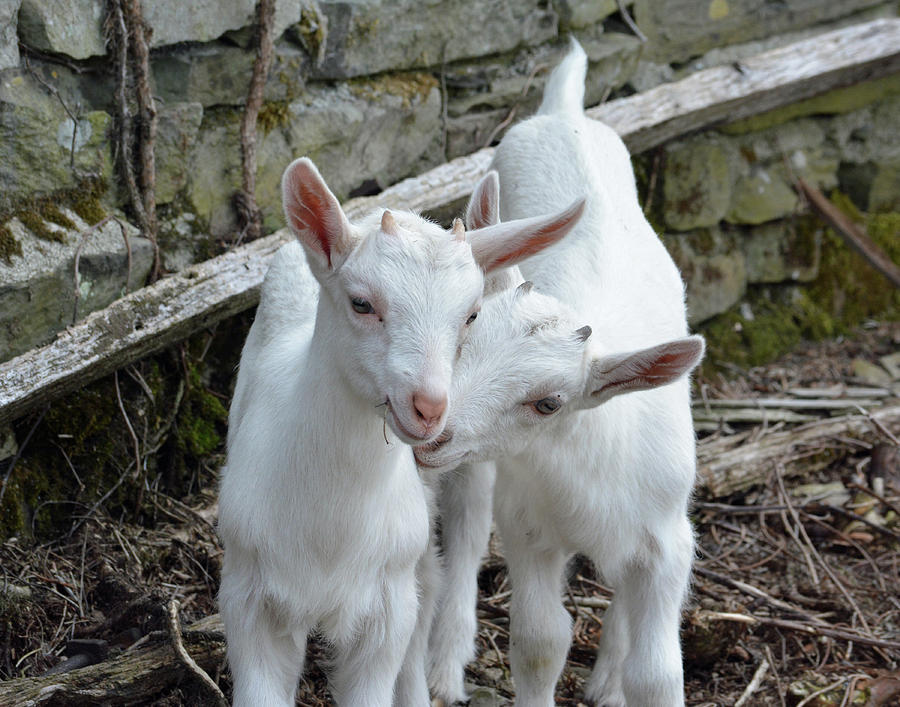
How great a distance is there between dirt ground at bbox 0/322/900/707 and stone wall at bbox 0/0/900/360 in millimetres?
837

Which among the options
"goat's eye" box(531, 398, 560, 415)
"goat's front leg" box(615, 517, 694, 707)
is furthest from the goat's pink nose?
"goat's front leg" box(615, 517, 694, 707)

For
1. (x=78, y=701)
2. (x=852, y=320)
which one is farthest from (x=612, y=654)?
(x=852, y=320)

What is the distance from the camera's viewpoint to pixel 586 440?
351cm

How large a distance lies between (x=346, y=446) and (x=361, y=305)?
0.41 metres

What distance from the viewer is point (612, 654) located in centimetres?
420

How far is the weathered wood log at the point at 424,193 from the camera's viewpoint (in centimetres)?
397

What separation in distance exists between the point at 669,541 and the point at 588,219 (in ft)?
4.05

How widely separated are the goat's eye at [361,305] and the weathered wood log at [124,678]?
4.41ft

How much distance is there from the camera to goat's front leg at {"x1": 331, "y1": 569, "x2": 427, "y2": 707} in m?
3.22

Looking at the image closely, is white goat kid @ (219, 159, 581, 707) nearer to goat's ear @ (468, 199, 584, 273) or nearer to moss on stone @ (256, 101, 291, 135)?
goat's ear @ (468, 199, 584, 273)

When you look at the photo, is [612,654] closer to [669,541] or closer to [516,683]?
[516,683]

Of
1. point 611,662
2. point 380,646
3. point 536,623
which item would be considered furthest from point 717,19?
point 380,646

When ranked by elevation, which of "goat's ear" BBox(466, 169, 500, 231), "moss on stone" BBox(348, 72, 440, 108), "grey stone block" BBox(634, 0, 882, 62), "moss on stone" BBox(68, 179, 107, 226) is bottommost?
"moss on stone" BBox(68, 179, 107, 226)

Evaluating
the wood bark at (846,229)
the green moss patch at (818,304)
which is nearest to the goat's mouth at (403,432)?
the green moss patch at (818,304)
